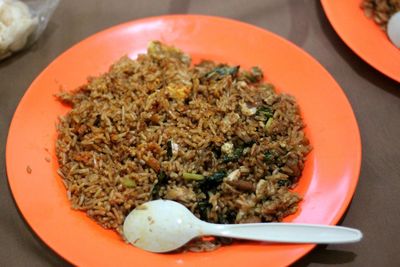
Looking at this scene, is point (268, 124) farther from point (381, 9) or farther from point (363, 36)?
point (381, 9)

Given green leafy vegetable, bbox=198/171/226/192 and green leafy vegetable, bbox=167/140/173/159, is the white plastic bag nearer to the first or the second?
green leafy vegetable, bbox=167/140/173/159

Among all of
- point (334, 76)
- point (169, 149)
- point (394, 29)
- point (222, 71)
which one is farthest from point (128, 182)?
point (394, 29)

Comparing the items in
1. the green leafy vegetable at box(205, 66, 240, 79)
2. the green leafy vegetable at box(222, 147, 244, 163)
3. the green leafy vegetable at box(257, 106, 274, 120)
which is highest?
the green leafy vegetable at box(205, 66, 240, 79)

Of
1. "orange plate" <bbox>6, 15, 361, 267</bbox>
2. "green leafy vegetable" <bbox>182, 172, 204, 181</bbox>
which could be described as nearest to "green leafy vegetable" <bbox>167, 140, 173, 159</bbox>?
"green leafy vegetable" <bbox>182, 172, 204, 181</bbox>

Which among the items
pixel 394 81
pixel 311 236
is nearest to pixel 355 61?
pixel 394 81

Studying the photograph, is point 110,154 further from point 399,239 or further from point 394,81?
point 394,81

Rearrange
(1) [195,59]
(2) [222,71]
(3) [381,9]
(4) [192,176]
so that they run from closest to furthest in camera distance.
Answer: (4) [192,176] → (2) [222,71] → (1) [195,59] → (3) [381,9]
